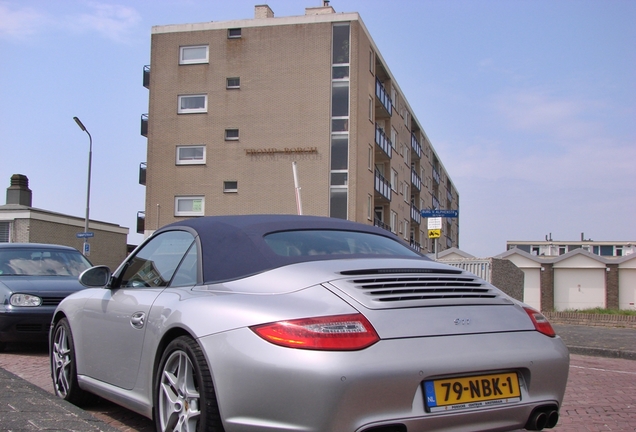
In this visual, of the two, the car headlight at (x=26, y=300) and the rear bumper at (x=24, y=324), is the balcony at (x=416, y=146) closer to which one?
the car headlight at (x=26, y=300)

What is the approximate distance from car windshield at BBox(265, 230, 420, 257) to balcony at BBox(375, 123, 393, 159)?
3946 cm

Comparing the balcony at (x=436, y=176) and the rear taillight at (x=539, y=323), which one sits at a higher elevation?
the balcony at (x=436, y=176)

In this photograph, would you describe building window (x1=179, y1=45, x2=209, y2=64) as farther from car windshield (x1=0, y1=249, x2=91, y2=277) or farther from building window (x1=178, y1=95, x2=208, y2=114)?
car windshield (x1=0, y1=249, x2=91, y2=277)

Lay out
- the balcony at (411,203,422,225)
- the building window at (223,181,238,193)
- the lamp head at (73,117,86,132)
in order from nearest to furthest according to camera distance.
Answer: the lamp head at (73,117,86,132) < the building window at (223,181,238,193) < the balcony at (411,203,422,225)

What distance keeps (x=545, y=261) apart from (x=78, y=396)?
3963 cm

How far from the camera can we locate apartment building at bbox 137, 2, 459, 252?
38281 mm

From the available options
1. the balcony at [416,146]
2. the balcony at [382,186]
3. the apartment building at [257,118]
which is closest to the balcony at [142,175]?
the apartment building at [257,118]

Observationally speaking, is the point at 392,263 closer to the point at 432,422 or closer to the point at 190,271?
the point at 432,422

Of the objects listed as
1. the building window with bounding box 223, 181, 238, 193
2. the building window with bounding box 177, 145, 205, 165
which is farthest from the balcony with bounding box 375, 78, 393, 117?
the building window with bounding box 177, 145, 205, 165

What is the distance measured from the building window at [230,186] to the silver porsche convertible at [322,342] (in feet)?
113

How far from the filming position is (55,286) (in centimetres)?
912

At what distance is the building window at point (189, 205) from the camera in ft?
127

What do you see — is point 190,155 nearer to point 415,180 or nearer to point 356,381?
point 415,180

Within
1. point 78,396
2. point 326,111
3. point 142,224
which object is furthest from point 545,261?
point 78,396
